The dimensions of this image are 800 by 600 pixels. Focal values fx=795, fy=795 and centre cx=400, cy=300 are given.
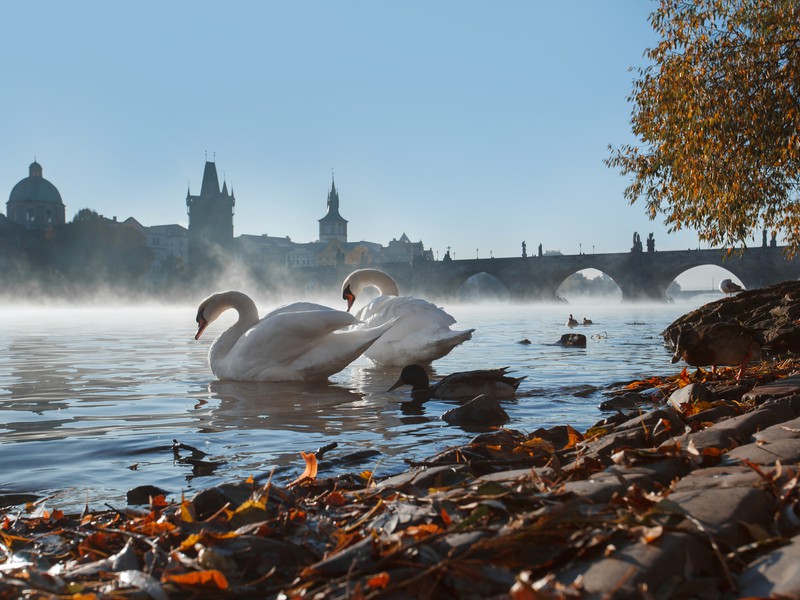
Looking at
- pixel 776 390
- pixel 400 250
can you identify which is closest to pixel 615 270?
pixel 776 390

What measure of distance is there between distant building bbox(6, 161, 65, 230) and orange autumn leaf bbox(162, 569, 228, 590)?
119079mm

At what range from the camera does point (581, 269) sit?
75812mm

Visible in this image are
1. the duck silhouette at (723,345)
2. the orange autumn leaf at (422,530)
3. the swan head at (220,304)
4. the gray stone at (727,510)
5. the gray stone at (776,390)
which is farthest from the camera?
the swan head at (220,304)

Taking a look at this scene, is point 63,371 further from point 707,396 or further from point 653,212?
point 653,212

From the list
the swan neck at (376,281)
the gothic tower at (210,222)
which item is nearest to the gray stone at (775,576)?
the swan neck at (376,281)

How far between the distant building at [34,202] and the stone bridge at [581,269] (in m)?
45.5

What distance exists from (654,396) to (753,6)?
279 inches

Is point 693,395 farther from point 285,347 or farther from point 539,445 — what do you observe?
point 285,347

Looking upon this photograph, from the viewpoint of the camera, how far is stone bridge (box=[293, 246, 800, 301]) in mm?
63375

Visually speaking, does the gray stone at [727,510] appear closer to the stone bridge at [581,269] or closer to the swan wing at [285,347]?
the swan wing at [285,347]

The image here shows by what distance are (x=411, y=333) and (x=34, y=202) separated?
11562 cm

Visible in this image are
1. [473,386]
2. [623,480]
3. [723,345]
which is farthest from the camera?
[473,386]

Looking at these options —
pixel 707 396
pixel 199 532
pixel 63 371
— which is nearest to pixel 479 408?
pixel 707 396

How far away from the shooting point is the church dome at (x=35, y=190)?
367ft
